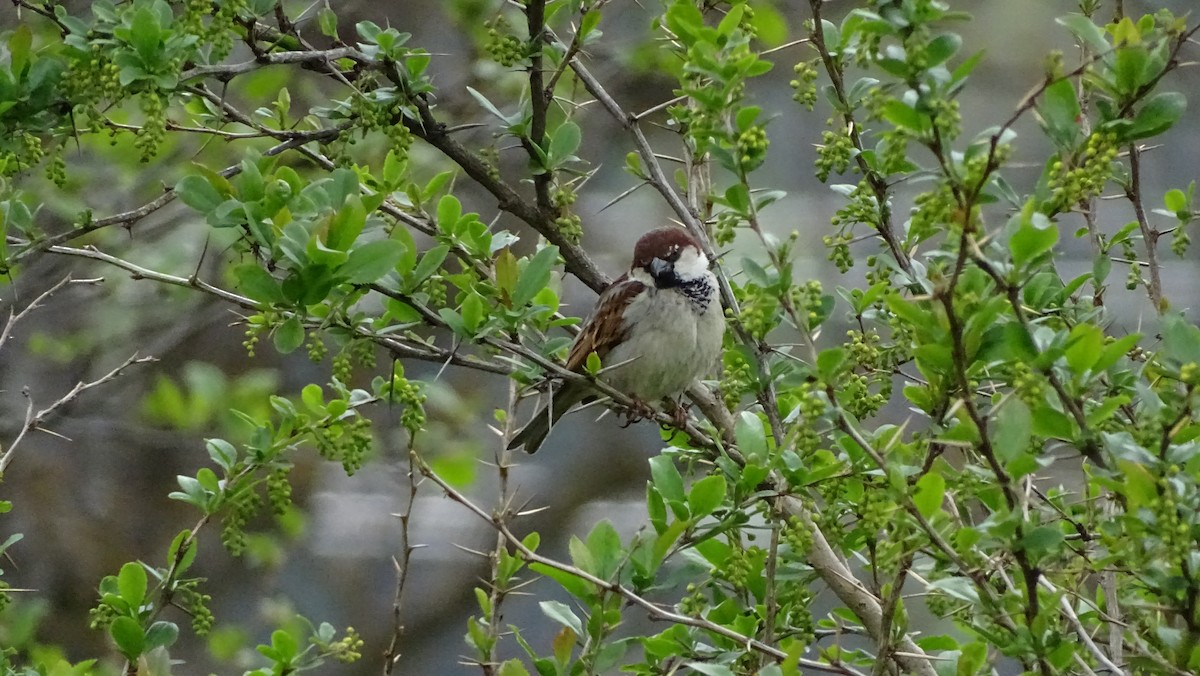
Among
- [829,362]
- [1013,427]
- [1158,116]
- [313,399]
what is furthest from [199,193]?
[1158,116]

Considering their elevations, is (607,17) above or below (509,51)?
below

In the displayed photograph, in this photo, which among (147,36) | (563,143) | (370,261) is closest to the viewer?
(370,261)

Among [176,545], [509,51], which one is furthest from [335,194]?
[176,545]

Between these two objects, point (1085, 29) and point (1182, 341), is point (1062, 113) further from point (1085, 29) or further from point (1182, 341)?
point (1182, 341)

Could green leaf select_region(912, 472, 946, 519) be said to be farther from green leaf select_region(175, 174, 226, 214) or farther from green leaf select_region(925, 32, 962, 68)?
green leaf select_region(175, 174, 226, 214)

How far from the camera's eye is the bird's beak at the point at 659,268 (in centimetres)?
373

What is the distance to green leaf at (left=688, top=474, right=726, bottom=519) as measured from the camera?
6.34ft

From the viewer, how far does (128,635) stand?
2.12 metres

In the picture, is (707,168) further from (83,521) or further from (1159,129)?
(83,521)

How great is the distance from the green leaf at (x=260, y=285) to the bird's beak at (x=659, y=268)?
1996mm

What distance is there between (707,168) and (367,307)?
318 cm

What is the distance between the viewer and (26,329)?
552 centimetres

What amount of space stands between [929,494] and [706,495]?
0.41 metres

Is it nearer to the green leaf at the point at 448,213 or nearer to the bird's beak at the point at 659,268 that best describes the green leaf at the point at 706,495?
the green leaf at the point at 448,213
